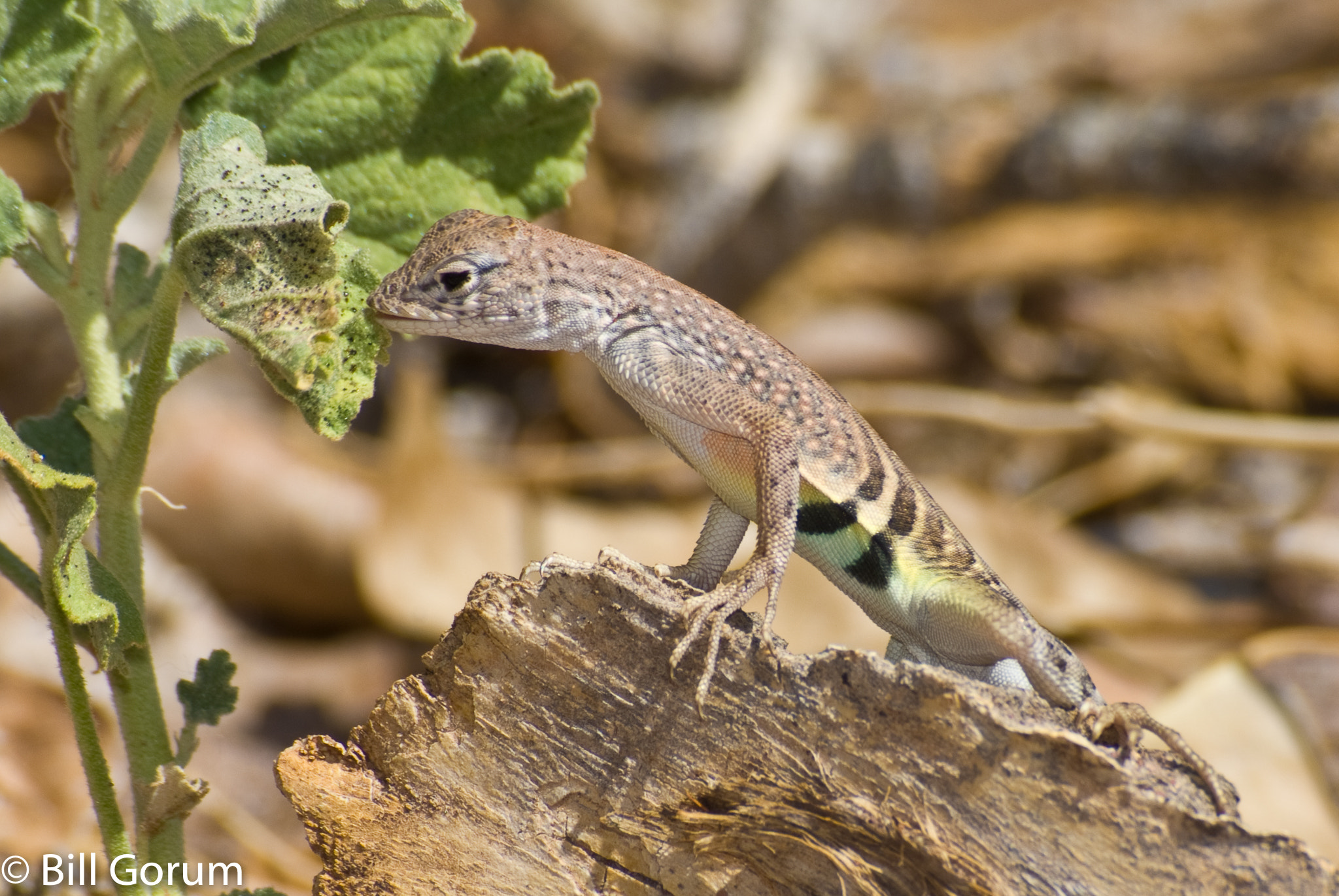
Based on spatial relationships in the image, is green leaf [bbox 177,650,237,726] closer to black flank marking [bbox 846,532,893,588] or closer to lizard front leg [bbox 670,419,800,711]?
lizard front leg [bbox 670,419,800,711]

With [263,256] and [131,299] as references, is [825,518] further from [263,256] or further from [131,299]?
[131,299]

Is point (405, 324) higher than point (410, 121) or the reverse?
the reverse

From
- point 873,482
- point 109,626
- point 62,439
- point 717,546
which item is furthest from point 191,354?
point 873,482

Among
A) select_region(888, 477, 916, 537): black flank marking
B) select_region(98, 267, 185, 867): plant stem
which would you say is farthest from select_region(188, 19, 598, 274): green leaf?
select_region(888, 477, 916, 537): black flank marking

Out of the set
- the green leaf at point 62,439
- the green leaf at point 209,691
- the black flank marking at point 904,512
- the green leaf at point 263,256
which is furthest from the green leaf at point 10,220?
the black flank marking at point 904,512

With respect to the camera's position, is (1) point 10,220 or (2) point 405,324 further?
(2) point 405,324

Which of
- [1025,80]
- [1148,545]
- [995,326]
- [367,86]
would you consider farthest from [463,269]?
[1025,80]

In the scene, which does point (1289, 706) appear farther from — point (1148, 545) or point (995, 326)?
point (995, 326)
